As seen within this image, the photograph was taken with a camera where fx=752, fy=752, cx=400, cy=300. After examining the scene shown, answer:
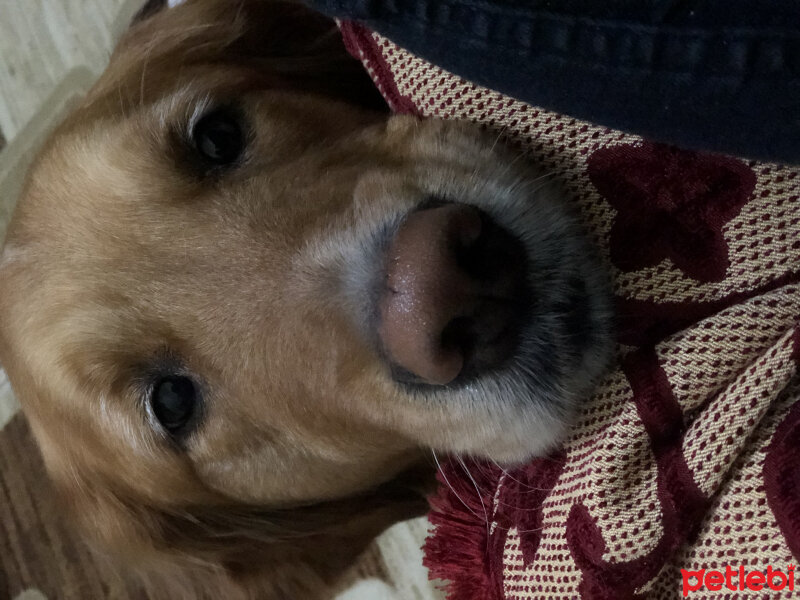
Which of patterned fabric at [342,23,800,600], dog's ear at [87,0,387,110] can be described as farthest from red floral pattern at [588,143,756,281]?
dog's ear at [87,0,387,110]

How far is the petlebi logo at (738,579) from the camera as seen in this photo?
80 cm

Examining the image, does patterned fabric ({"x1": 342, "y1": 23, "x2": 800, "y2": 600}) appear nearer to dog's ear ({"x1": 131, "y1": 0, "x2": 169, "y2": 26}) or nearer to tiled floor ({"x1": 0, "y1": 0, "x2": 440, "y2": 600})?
dog's ear ({"x1": 131, "y1": 0, "x2": 169, "y2": 26})

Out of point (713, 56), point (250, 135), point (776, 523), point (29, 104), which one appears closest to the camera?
point (713, 56)

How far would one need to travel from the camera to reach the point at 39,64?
2.60 meters

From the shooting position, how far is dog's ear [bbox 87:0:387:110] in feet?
4.40

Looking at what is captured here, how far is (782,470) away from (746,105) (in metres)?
0.39

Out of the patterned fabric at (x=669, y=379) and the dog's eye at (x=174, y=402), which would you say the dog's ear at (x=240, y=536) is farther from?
the patterned fabric at (x=669, y=379)

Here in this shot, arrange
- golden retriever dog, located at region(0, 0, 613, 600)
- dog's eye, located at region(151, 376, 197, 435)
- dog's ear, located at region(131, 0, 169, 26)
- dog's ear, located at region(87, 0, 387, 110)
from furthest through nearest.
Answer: dog's ear, located at region(131, 0, 169, 26) < dog's ear, located at region(87, 0, 387, 110) < dog's eye, located at region(151, 376, 197, 435) < golden retriever dog, located at region(0, 0, 613, 600)

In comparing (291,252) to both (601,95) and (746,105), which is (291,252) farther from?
(746,105)

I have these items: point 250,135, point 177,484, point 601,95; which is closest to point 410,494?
point 177,484

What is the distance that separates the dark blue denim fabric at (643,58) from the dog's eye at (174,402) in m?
0.67

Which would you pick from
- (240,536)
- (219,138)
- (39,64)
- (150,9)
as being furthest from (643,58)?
(39,64)

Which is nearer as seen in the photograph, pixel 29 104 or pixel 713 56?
pixel 713 56

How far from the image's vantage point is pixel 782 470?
800 millimetres
